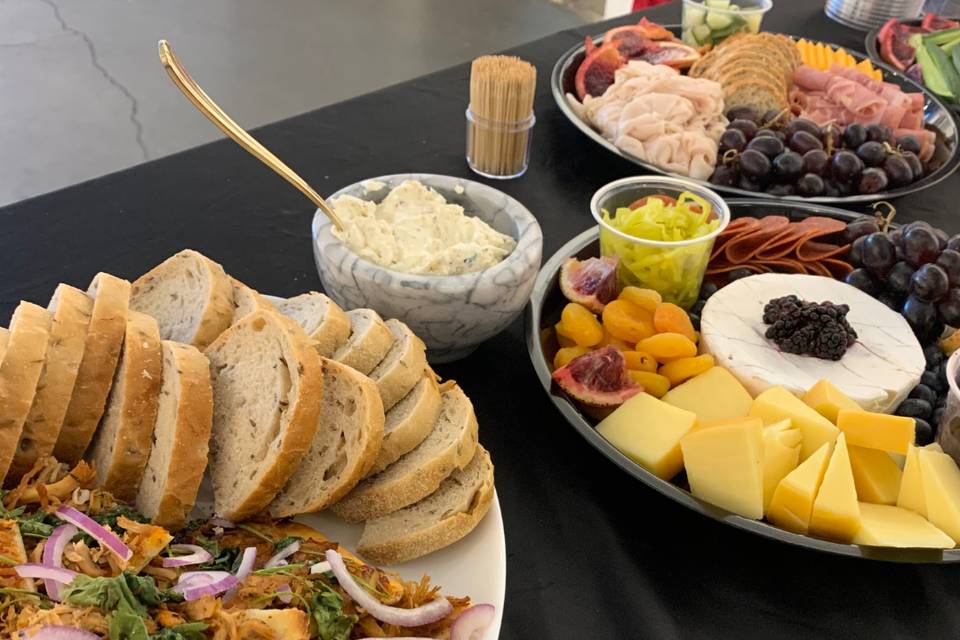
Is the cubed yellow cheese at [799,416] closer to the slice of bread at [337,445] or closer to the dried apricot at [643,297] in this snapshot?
the dried apricot at [643,297]

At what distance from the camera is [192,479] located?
1242 mm

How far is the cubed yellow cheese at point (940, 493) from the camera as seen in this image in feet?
4.46

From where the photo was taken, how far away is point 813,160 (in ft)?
7.72

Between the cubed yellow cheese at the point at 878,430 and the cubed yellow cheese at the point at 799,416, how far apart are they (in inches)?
1.1

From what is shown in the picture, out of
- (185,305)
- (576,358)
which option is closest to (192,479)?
(185,305)

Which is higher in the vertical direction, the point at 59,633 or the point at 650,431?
the point at 59,633

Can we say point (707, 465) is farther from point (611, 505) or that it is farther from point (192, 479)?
point (192, 479)

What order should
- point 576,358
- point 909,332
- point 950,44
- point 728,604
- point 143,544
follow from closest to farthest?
point 143,544 < point 728,604 < point 576,358 < point 909,332 < point 950,44

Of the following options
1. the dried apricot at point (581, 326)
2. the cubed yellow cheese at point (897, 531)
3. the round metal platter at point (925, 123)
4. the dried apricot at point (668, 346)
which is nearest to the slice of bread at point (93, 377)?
the dried apricot at point (581, 326)

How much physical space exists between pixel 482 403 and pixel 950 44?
284 centimetres

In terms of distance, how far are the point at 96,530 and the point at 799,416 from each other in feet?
3.78

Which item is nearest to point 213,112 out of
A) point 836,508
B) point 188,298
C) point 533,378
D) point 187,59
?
point 188,298

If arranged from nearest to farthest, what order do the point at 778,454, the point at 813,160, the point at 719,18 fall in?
the point at 778,454, the point at 813,160, the point at 719,18

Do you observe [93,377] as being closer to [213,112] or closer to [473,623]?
[213,112]
